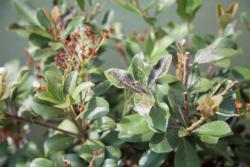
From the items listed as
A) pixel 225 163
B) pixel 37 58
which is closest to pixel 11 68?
pixel 37 58

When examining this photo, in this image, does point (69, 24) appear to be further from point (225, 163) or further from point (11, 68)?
point (225, 163)

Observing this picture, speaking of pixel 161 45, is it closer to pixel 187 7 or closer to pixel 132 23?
pixel 187 7

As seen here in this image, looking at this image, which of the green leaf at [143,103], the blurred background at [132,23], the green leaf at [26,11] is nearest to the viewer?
the green leaf at [143,103]

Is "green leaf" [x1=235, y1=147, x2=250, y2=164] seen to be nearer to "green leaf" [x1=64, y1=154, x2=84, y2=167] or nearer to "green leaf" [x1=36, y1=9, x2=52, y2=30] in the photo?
"green leaf" [x1=64, y1=154, x2=84, y2=167]

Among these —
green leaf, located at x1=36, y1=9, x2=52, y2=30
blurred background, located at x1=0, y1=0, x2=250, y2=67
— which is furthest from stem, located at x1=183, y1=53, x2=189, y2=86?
blurred background, located at x1=0, y1=0, x2=250, y2=67

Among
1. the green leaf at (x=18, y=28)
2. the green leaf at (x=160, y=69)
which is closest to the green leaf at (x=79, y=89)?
the green leaf at (x=160, y=69)

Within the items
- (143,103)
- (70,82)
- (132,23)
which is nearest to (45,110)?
(70,82)

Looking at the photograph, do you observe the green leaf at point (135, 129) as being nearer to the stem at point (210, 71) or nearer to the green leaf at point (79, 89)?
the green leaf at point (79, 89)
